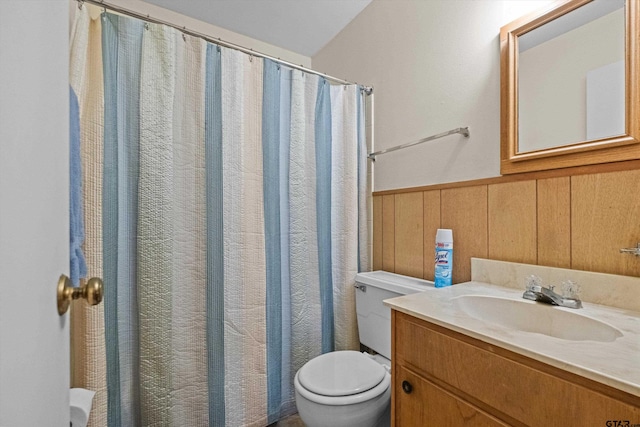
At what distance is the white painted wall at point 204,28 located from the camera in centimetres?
166

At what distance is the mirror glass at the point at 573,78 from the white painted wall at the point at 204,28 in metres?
1.60

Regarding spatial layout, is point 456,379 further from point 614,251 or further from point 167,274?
point 167,274

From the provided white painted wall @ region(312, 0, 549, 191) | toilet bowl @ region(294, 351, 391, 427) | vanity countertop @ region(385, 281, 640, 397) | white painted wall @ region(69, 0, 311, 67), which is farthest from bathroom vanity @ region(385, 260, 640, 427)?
white painted wall @ region(69, 0, 311, 67)

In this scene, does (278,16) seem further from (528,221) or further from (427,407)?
(427,407)

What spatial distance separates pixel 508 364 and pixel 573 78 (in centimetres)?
92

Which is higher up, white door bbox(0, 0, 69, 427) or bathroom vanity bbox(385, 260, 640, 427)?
white door bbox(0, 0, 69, 427)

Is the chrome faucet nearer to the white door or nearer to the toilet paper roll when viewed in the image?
the white door

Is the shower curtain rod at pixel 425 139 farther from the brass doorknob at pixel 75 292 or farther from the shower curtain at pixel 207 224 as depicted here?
the brass doorknob at pixel 75 292

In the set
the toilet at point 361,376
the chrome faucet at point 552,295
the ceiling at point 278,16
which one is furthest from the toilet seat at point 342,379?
the ceiling at point 278,16

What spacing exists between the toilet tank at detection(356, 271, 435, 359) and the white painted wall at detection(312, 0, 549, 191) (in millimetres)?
487

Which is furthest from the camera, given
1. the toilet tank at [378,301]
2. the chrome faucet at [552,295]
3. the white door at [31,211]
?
the toilet tank at [378,301]

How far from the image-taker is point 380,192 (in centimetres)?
168

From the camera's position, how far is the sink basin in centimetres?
72

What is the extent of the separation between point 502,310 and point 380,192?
0.91m
